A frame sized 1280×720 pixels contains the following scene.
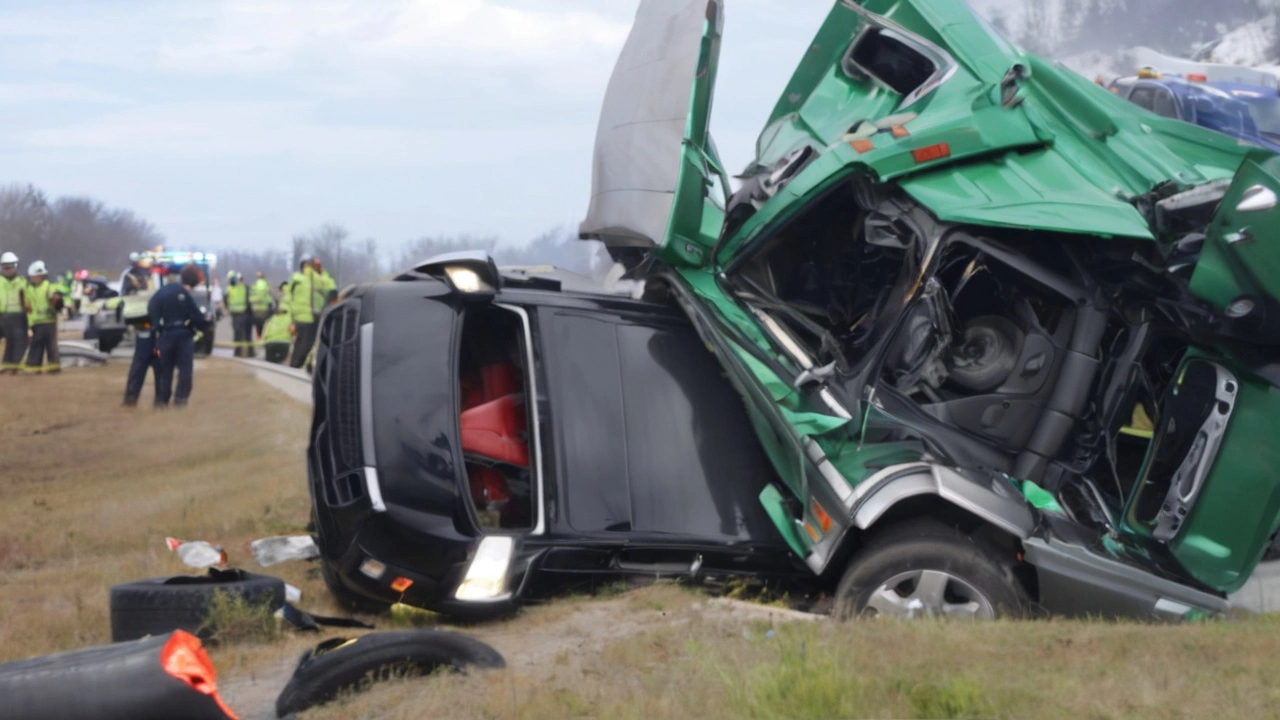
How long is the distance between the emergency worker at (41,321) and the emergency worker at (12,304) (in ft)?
0.47

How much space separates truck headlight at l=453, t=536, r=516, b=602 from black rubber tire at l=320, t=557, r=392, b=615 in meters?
0.48

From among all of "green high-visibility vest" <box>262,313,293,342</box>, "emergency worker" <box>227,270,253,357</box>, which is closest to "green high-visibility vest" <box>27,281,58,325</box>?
"green high-visibility vest" <box>262,313,293,342</box>

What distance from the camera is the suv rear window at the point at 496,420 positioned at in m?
5.57

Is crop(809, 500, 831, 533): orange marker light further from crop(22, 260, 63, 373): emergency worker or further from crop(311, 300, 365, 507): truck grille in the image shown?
crop(22, 260, 63, 373): emergency worker

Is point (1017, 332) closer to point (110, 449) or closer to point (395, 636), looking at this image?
point (395, 636)

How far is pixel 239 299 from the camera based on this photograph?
24.5 metres

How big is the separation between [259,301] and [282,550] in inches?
734

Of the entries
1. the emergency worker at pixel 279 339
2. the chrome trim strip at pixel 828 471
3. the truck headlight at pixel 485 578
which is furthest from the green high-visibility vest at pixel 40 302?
the chrome trim strip at pixel 828 471

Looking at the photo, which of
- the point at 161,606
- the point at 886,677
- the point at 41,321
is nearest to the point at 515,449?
the point at 161,606

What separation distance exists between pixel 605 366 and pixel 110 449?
8036 mm

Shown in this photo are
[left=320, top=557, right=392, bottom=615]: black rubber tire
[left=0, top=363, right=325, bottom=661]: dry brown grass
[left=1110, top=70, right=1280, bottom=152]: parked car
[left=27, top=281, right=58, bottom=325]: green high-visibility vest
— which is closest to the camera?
[left=320, top=557, right=392, bottom=615]: black rubber tire

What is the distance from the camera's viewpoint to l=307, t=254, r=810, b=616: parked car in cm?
524

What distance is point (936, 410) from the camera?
5.39 meters

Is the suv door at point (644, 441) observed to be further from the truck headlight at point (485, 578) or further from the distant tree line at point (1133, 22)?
A: the distant tree line at point (1133, 22)
